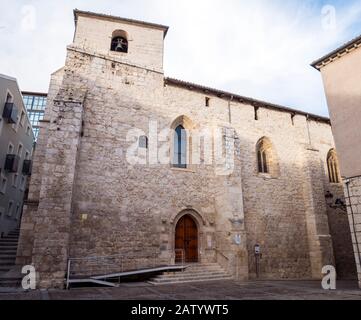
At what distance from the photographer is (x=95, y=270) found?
9.18 metres

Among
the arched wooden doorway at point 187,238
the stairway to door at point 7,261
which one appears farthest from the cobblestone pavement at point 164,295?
the arched wooden doorway at point 187,238

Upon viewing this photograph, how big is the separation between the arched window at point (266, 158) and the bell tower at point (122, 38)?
22.6ft

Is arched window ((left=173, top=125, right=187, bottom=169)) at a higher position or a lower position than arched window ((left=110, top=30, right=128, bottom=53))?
lower

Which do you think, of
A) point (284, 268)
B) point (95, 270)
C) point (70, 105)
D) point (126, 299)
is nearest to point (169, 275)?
point (95, 270)

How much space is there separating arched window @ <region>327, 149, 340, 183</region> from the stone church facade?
0.88 feet

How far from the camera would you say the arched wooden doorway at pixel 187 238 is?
11227 millimetres

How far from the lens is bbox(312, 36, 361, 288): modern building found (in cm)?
870

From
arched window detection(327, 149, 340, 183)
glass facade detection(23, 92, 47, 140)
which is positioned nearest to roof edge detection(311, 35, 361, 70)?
arched window detection(327, 149, 340, 183)

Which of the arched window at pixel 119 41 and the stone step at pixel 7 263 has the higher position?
the arched window at pixel 119 41

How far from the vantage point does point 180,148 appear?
41.2 ft

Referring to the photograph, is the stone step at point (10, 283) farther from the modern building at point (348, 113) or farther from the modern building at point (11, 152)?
the modern building at point (348, 113)

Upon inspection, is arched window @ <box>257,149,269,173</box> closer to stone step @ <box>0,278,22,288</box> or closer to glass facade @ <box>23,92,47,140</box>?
stone step @ <box>0,278,22,288</box>

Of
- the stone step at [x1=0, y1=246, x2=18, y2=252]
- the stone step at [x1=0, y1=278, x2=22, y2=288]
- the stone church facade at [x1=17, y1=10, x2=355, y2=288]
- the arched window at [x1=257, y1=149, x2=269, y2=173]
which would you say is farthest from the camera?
the arched window at [x1=257, y1=149, x2=269, y2=173]

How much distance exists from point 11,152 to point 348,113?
1889 centimetres
